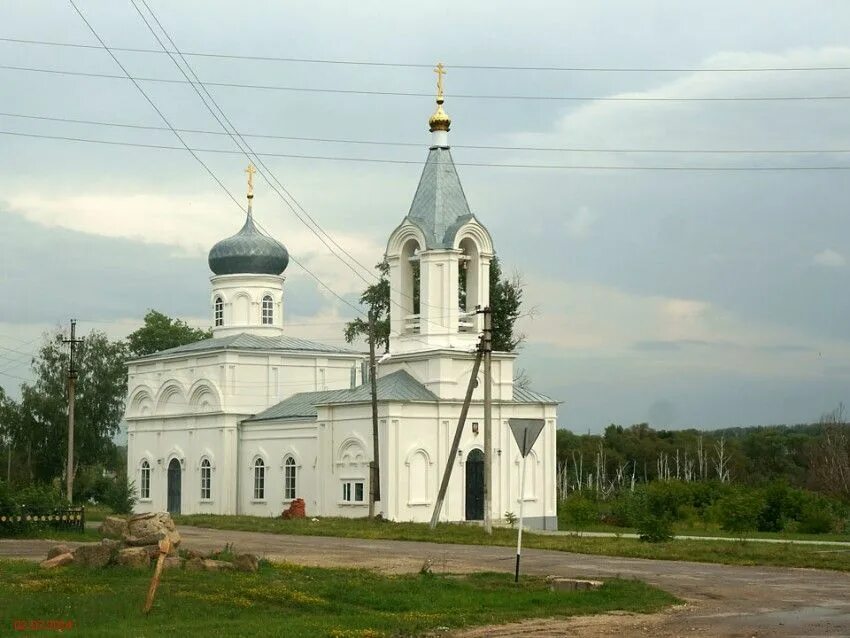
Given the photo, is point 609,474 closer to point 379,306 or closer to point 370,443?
point 379,306

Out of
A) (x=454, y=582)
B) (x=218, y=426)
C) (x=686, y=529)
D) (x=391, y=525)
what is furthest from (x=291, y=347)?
(x=454, y=582)

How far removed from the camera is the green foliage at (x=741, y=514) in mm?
38562

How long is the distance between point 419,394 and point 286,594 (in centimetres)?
2842

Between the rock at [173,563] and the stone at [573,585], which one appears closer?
the stone at [573,585]

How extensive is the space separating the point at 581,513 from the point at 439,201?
37.8 ft

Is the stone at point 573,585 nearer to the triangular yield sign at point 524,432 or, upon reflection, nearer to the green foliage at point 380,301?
the triangular yield sign at point 524,432

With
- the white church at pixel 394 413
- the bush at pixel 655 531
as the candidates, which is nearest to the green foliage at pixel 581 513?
the white church at pixel 394 413

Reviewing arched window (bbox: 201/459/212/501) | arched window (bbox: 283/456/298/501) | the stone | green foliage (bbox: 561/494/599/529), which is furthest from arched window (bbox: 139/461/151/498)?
the stone

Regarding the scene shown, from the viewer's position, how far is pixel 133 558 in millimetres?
20719

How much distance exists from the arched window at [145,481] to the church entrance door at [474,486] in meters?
17.0

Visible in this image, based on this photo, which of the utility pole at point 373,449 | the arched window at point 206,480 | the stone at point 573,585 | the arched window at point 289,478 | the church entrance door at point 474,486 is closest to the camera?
the stone at point 573,585

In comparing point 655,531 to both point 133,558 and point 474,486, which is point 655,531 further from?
point 474,486

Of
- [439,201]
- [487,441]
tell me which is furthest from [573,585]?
[439,201]

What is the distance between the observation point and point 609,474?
10262cm
